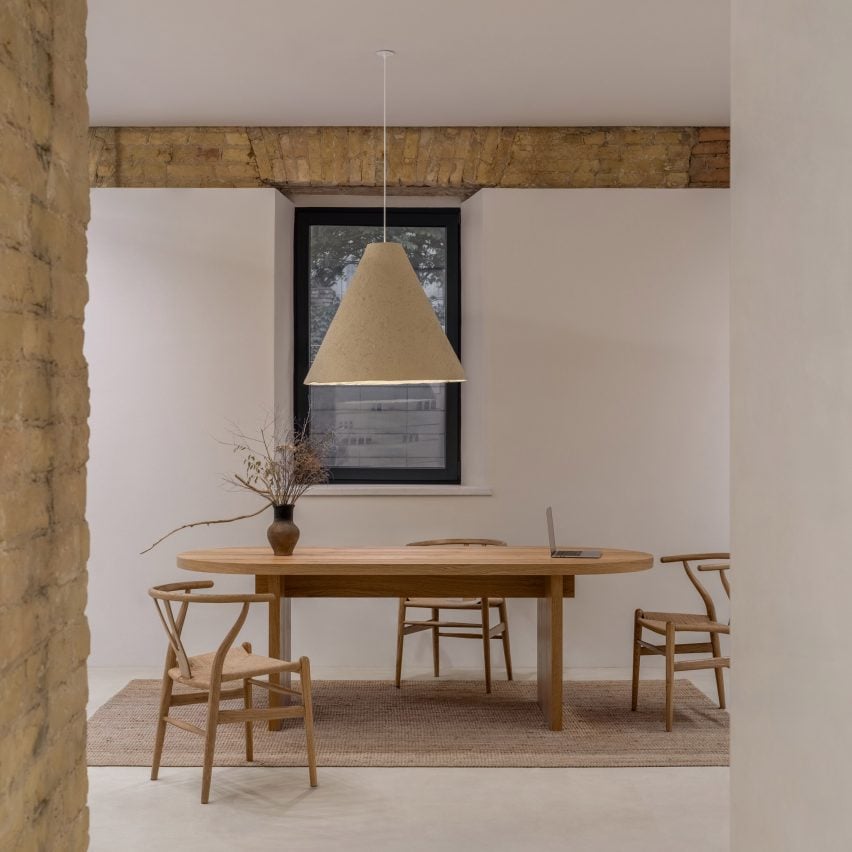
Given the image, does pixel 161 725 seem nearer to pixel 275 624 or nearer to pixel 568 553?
pixel 275 624

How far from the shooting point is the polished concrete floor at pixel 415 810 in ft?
11.0

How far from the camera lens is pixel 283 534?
4711mm

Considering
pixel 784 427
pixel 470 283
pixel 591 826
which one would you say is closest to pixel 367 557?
pixel 591 826

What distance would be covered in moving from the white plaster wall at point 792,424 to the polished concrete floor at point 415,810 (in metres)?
1.56

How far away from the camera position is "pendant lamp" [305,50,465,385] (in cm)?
459

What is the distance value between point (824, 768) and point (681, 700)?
3.67 metres

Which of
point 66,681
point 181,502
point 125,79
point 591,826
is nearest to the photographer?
point 66,681

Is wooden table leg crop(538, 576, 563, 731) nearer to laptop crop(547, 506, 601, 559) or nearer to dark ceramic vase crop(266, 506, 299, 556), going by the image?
laptop crop(547, 506, 601, 559)

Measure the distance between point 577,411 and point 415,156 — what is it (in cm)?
170

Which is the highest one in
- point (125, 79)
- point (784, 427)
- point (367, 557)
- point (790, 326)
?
point (125, 79)

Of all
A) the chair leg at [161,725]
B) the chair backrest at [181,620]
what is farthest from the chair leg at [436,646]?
the chair leg at [161,725]

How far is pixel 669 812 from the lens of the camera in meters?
3.62

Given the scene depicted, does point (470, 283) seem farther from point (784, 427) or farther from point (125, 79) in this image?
point (784, 427)

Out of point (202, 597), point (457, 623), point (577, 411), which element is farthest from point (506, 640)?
point (202, 597)
